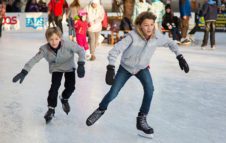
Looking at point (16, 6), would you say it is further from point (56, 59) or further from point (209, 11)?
point (56, 59)

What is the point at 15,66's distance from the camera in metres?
10.1

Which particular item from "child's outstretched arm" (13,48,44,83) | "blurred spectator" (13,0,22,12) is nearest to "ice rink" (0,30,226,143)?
"child's outstretched arm" (13,48,44,83)

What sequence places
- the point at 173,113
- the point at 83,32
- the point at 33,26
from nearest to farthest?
the point at 173,113, the point at 83,32, the point at 33,26

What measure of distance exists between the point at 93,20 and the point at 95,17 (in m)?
0.11

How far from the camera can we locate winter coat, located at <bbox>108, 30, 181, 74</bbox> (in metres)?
4.41

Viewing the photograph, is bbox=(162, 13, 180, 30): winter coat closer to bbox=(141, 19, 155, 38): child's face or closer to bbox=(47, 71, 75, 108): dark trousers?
bbox=(47, 71, 75, 108): dark trousers

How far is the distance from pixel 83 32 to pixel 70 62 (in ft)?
20.1

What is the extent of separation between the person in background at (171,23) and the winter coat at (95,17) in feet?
13.4

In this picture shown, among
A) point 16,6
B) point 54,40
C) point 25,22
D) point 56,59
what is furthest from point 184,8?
point 54,40

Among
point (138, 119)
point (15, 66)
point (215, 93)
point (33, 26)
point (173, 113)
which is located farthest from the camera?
point (33, 26)

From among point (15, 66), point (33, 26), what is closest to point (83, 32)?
point (15, 66)

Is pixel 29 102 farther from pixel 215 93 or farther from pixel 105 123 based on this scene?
pixel 215 93

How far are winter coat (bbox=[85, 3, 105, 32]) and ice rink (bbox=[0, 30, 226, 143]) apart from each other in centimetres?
136

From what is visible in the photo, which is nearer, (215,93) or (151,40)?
(151,40)
